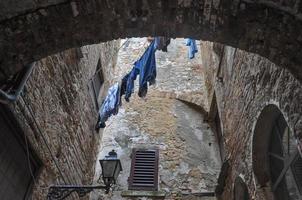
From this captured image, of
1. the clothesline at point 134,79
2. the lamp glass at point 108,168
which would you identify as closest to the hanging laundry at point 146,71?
the clothesline at point 134,79

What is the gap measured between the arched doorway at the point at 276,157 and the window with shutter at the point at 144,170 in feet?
13.5

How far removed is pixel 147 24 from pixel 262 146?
9.13 feet

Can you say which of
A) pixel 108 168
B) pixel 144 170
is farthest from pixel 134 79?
pixel 108 168

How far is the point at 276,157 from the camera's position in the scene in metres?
4.55

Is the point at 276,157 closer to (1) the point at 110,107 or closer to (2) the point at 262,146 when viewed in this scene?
(2) the point at 262,146

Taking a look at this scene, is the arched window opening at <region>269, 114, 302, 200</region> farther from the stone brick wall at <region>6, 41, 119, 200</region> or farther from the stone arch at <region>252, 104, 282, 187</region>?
the stone brick wall at <region>6, 41, 119, 200</region>

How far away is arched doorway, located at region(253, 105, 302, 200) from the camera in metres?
3.93

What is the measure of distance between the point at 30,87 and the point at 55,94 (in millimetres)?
895

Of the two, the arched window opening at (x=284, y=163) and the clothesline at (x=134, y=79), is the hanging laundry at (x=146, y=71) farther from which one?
the arched window opening at (x=284, y=163)

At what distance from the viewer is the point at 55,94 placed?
512 centimetres

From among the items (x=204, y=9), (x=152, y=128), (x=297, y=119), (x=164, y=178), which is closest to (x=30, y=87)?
(x=204, y=9)

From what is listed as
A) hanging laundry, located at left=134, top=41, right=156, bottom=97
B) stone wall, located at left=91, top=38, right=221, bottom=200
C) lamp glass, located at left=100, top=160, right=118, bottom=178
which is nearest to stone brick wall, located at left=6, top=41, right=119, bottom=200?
lamp glass, located at left=100, top=160, right=118, bottom=178

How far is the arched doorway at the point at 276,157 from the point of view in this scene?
155 inches

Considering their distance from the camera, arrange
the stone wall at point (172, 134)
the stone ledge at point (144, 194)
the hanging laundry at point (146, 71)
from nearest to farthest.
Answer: the hanging laundry at point (146, 71)
the stone ledge at point (144, 194)
the stone wall at point (172, 134)
